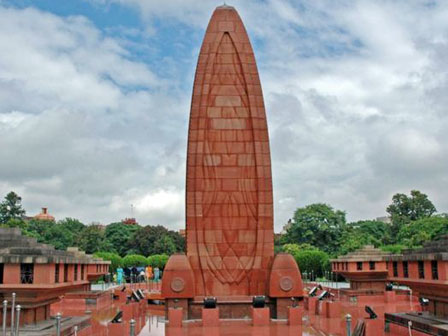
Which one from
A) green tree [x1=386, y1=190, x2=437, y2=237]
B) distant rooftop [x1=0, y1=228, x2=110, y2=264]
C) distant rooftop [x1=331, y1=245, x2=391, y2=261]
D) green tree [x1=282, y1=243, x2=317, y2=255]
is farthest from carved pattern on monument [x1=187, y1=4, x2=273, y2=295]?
green tree [x1=386, y1=190, x2=437, y2=237]

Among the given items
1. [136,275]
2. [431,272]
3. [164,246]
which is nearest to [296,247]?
[136,275]

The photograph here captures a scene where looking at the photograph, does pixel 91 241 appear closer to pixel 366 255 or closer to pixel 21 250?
pixel 366 255

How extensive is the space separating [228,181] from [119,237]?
46391 mm

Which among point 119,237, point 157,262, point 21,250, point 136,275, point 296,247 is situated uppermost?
point 119,237

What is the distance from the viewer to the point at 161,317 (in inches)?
843

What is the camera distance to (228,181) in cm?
2111

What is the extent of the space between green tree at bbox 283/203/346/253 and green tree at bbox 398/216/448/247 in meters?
6.36

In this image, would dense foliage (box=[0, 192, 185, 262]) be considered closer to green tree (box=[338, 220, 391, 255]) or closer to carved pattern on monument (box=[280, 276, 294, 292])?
green tree (box=[338, 220, 391, 255])

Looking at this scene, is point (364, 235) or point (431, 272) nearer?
point (431, 272)

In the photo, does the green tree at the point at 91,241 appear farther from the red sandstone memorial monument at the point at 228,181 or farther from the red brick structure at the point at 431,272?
the red brick structure at the point at 431,272

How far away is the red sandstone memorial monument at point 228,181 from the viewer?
2059 cm

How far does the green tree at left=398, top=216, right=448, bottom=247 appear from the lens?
43.2 m

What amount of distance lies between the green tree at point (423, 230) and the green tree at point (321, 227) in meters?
6.36

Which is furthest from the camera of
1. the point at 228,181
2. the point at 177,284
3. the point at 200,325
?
the point at 228,181
